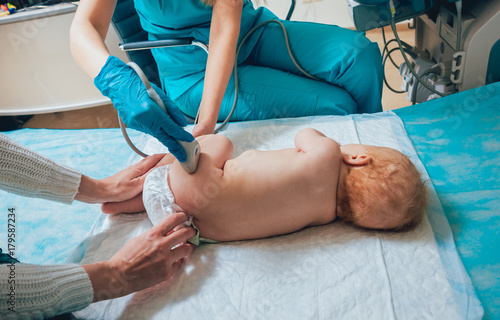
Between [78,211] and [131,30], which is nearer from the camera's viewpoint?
[78,211]

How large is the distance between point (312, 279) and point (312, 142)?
37 cm

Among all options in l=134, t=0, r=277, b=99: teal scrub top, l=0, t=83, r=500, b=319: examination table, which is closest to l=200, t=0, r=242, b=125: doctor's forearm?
l=134, t=0, r=277, b=99: teal scrub top

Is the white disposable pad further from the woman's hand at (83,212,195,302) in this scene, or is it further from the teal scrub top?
the teal scrub top

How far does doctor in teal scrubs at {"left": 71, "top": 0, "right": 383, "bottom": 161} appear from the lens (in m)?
1.37

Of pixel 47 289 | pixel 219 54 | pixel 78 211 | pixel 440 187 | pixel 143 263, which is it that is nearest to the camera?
pixel 47 289

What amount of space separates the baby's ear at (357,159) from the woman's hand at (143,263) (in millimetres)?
464

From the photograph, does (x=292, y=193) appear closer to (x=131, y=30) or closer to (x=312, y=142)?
(x=312, y=142)

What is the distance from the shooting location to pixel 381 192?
3.11 feet

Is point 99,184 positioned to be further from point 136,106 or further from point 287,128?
point 287,128

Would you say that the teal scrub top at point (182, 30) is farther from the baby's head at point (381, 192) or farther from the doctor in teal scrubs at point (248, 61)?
the baby's head at point (381, 192)

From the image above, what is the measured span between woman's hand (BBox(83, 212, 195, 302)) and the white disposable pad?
0.05m

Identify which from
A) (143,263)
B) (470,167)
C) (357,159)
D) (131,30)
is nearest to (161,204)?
(143,263)

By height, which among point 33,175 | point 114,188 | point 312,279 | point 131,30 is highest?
point 131,30

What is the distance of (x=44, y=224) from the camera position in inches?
47.8
